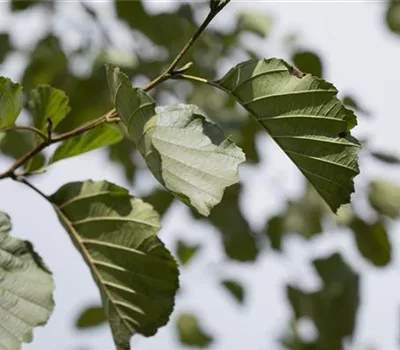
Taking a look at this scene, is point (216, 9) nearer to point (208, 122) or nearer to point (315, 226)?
point (208, 122)

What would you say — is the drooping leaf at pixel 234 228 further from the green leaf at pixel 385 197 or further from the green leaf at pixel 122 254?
the green leaf at pixel 122 254

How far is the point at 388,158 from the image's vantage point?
2.22 meters

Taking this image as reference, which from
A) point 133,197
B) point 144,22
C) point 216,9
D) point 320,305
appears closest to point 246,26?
point 144,22

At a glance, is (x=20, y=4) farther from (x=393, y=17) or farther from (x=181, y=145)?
(x=181, y=145)

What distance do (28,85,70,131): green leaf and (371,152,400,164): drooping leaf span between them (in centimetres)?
128

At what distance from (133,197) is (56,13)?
6.04 ft

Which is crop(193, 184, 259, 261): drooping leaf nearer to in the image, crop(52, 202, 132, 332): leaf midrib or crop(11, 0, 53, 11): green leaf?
crop(11, 0, 53, 11): green leaf

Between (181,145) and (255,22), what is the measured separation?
1.75 meters

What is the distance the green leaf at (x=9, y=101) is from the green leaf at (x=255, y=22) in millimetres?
1641

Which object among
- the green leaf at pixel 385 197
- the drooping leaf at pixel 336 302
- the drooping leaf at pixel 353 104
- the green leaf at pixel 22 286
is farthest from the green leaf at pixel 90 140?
the green leaf at pixel 385 197

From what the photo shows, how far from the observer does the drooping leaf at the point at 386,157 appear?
2206 millimetres

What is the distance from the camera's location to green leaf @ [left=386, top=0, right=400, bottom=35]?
256 cm

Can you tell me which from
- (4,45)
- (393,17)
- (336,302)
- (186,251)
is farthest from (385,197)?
(4,45)

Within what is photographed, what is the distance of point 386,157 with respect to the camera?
2219 mm
